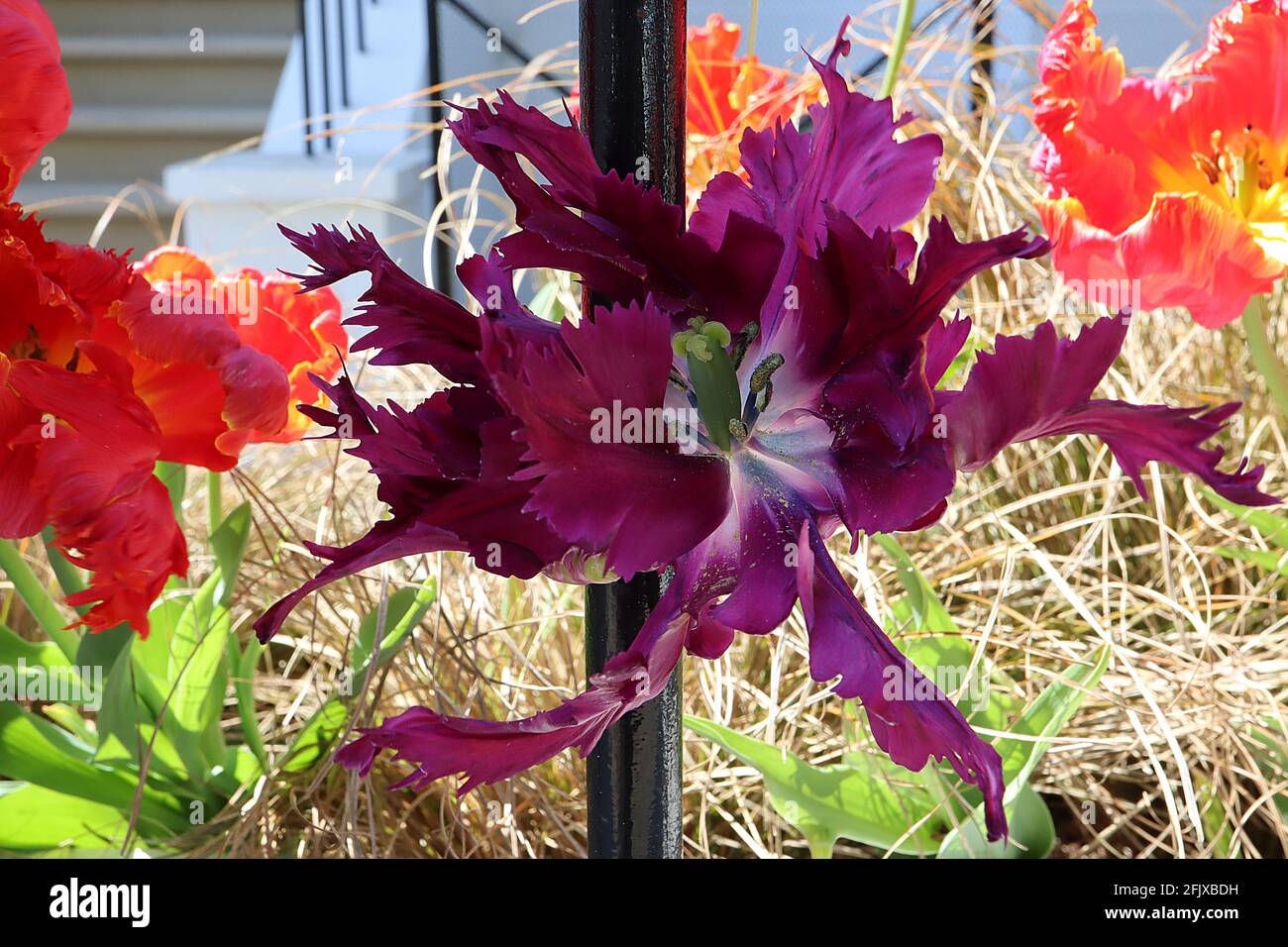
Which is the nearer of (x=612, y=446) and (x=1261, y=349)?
(x=612, y=446)

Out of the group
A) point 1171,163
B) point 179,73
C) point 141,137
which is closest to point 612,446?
point 1171,163

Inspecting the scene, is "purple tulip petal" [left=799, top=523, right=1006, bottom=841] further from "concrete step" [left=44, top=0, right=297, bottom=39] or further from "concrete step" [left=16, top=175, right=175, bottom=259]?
"concrete step" [left=44, top=0, right=297, bottom=39]

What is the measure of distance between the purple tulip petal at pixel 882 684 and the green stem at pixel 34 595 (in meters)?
0.27

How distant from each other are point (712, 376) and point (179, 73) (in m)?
2.94

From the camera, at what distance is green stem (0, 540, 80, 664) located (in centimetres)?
36

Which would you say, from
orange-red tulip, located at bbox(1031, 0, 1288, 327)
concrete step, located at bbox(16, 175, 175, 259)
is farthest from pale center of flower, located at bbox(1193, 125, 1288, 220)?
concrete step, located at bbox(16, 175, 175, 259)

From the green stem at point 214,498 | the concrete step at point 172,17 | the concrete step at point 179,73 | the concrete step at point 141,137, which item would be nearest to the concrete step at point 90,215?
the concrete step at point 141,137

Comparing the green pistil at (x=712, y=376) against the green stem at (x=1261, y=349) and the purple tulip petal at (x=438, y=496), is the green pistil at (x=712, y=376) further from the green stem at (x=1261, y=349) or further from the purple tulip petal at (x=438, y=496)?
the green stem at (x=1261, y=349)

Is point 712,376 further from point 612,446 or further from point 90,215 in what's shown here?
point 90,215

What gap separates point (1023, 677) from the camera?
0.56 meters

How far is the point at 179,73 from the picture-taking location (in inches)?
108

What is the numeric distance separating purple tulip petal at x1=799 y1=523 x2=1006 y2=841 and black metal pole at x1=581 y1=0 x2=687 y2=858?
60 millimetres

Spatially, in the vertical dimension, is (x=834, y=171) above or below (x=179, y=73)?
below
